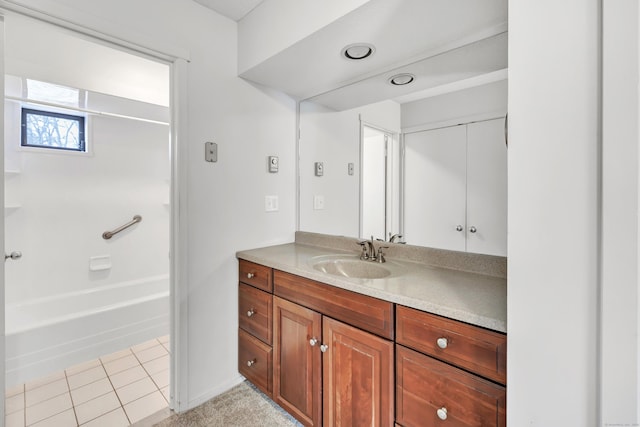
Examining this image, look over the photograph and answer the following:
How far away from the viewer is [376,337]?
44.4 inches

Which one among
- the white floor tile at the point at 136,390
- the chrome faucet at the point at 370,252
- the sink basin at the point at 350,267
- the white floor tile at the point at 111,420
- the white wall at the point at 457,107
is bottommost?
the white floor tile at the point at 111,420

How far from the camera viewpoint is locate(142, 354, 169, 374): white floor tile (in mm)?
2035

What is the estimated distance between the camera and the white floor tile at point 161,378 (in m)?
1.88

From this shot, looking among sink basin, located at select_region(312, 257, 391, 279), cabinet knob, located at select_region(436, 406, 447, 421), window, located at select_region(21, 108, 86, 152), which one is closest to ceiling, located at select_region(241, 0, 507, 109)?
sink basin, located at select_region(312, 257, 391, 279)

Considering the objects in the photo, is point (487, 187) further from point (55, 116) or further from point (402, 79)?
point (55, 116)

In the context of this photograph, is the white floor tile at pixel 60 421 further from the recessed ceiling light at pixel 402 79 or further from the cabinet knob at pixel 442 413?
the recessed ceiling light at pixel 402 79

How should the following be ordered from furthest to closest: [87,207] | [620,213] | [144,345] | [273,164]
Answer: [87,207], [144,345], [273,164], [620,213]

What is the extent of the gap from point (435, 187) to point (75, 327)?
2548mm

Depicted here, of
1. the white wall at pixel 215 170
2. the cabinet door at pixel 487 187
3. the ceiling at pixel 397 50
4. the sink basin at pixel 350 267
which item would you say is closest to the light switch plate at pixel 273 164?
the white wall at pixel 215 170

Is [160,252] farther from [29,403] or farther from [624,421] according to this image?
[624,421]

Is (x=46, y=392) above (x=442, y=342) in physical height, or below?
below

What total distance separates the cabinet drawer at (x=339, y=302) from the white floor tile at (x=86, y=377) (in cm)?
145

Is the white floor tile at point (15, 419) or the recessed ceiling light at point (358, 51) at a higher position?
the recessed ceiling light at point (358, 51)

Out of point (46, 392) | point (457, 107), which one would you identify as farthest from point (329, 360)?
point (46, 392)
